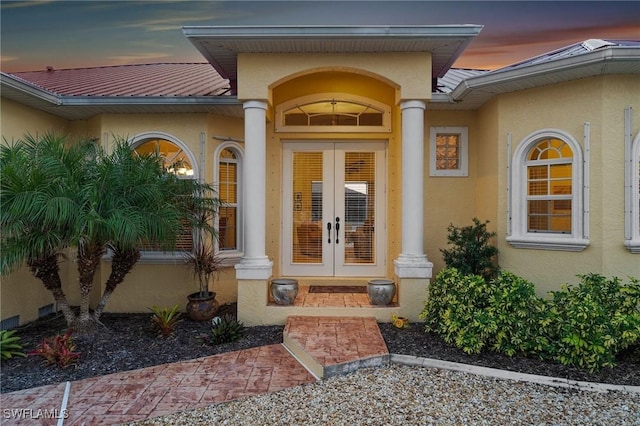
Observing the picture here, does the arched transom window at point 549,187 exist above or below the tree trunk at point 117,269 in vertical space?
above

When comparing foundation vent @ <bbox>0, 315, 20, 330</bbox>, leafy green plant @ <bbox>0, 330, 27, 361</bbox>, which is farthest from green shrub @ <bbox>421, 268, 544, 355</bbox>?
foundation vent @ <bbox>0, 315, 20, 330</bbox>

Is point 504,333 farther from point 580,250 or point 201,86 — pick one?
point 201,86

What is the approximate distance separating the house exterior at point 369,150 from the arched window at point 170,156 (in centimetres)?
3

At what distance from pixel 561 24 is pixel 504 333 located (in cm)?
866

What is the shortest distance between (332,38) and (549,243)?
466cm

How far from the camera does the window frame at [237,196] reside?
750 cm

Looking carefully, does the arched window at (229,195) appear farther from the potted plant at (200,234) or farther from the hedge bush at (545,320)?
the hedge bush at (545,320)

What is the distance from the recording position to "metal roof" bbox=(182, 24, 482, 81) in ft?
18.4

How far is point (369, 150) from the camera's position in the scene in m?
7.85

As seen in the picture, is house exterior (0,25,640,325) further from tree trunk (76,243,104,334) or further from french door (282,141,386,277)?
tree trunk (76,243,104,334)

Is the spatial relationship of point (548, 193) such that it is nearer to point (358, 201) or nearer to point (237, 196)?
point (358, 201)

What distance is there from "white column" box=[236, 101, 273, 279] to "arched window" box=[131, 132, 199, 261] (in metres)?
1.66

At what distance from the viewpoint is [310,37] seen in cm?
567

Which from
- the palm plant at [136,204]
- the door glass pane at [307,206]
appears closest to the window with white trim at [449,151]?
the door glass pane at [307,206]
